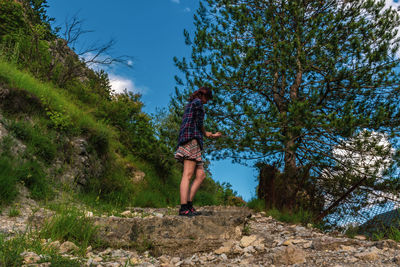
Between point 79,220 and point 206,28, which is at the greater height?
point 206,28

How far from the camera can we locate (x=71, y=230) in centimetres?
380

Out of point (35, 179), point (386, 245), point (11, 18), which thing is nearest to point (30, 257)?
point (35, 179)

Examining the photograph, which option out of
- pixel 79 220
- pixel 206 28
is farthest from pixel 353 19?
pixel 79 220

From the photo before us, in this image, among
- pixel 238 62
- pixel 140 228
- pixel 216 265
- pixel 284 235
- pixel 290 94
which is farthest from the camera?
pixel 290 94

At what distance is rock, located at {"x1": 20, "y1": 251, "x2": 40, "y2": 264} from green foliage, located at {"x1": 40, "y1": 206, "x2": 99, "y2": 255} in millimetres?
710

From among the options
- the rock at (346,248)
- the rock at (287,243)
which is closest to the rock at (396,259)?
the rock at (346,248)

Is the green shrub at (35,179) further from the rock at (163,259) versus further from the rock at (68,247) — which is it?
the rock at (163,259)

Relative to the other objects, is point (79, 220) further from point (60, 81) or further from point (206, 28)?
point (60, 81)

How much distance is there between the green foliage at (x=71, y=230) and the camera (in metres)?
3.76

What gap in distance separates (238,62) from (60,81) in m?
7.98

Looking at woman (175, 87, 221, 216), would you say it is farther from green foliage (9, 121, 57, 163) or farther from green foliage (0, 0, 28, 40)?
green foliage (0, 0, 28, 40)

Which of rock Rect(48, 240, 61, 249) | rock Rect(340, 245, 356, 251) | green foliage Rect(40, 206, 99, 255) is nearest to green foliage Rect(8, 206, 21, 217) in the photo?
green foliage Rect(40, 206, 99, 255)

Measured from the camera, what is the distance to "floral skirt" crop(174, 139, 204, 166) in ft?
16.2

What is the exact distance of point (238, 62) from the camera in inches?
300
